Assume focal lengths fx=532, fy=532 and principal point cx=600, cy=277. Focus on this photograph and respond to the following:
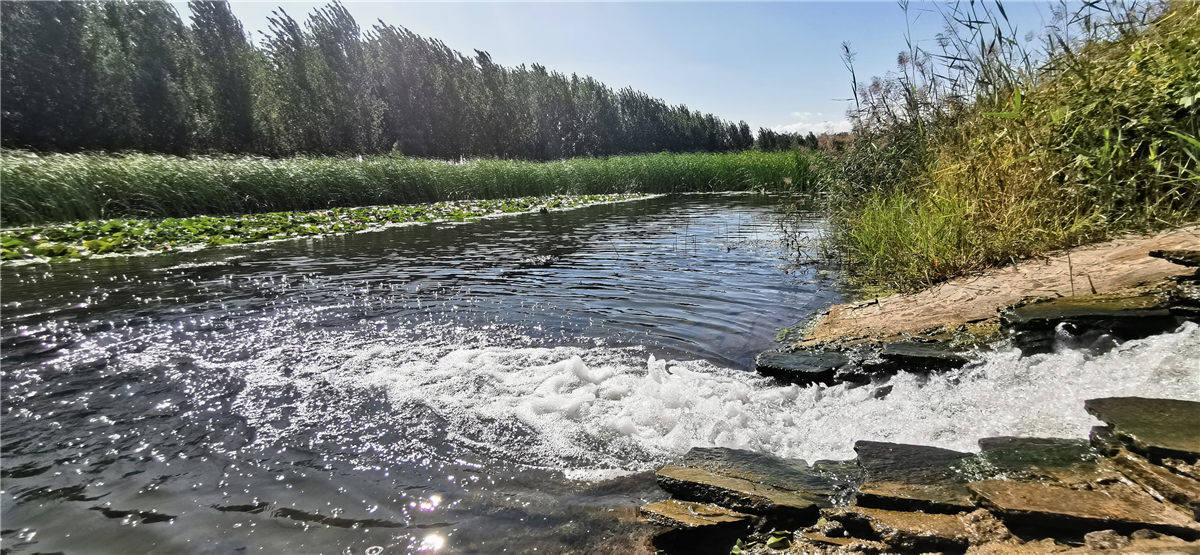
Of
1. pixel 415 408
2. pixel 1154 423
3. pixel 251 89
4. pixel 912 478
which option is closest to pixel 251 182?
pixel 415 408

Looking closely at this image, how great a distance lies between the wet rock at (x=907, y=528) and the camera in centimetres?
156

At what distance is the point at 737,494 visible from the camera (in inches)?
76.4

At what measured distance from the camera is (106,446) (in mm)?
2586

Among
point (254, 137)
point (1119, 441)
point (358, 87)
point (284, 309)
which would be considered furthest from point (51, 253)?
point (358, 87)

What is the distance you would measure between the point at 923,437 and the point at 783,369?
102 cm

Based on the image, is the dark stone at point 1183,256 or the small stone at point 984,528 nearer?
the small stone at point 984,528

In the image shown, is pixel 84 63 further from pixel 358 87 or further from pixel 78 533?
pixel 78 533

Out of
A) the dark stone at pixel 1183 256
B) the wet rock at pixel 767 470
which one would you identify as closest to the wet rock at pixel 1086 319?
the dark stone at pixel 1183 256

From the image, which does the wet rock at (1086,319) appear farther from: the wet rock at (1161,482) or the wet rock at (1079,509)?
the wet rock at (1079,509)

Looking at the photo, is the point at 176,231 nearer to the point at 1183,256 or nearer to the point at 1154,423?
the point at 1154,423

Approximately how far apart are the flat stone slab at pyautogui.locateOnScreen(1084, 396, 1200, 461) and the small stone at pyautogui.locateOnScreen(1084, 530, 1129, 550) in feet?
1.55

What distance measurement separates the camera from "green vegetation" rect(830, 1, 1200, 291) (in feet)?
11.2

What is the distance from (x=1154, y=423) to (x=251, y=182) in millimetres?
15159

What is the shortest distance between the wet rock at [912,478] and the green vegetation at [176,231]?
996 cm
